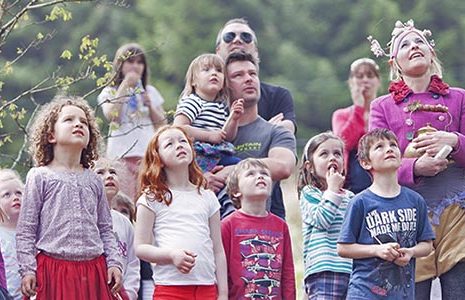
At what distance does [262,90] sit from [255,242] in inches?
61.8

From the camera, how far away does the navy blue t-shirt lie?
6.47 metres

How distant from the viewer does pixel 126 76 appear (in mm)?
9688

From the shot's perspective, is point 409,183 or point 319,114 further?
point 319,114

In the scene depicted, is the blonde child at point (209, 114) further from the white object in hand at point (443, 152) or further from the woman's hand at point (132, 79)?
the woman's hand at point (132, 79)

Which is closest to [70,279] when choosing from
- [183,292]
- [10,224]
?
[183,292]

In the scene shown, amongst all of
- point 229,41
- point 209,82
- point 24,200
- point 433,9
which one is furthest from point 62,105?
point 433,9

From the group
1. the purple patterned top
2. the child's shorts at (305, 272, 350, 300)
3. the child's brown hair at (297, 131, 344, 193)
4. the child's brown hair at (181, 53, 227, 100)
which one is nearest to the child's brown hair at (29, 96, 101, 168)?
the purple patterned top

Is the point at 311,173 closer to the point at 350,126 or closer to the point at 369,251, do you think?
the point at 369,251

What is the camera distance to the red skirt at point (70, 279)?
6371 millimetres

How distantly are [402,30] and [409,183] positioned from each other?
94 cm

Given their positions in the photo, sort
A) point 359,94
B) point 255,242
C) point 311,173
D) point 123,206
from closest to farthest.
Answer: point 255,242 < point 311,173 < point 123,206 < point 359,94

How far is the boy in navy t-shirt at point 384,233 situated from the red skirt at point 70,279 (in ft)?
4.14

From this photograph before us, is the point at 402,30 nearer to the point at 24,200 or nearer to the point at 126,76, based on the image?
the point at 24,200

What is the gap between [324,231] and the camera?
702cm
